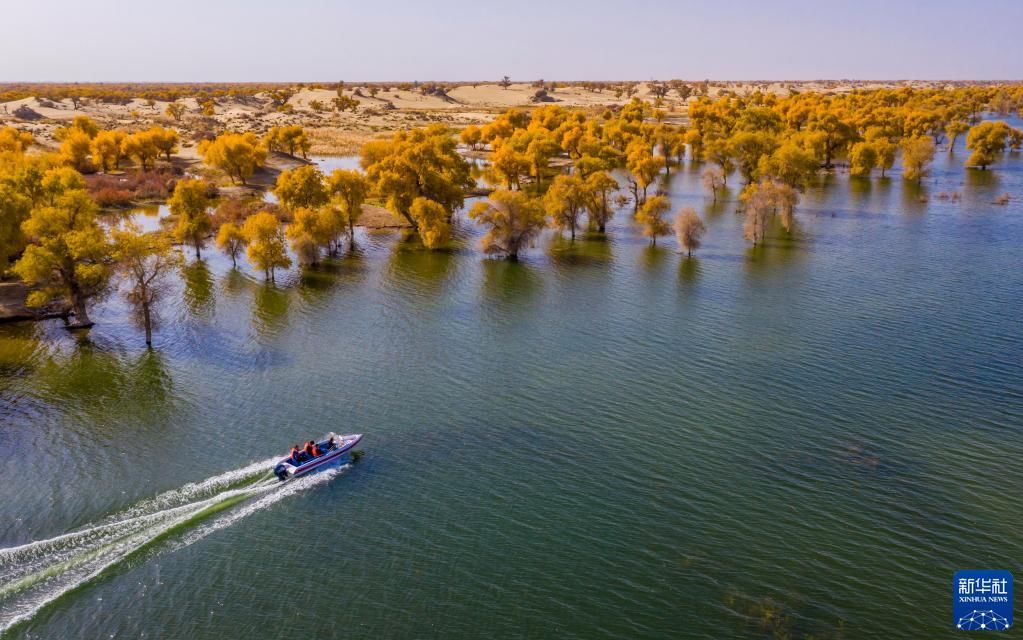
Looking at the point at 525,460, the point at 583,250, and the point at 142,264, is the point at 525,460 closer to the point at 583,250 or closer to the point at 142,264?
the point at 142,264

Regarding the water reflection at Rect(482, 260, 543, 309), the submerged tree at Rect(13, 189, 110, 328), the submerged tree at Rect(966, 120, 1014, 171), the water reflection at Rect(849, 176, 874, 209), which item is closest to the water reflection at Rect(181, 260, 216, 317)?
the submerged tree at Rect(13, 189, 110, 328)

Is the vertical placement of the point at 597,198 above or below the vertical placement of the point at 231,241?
above

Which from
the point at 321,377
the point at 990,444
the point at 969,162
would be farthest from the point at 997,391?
the point at 969,162

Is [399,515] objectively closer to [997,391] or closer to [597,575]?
[597,575]

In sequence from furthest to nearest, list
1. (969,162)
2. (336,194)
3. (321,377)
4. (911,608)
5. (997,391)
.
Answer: (969,162) → (336,194) → (321,377) → (997,391) → (911,608)

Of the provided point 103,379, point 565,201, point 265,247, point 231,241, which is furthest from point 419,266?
point 103,379

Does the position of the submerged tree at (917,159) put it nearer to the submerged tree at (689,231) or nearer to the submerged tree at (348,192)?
the submerged tree at (689,231)
